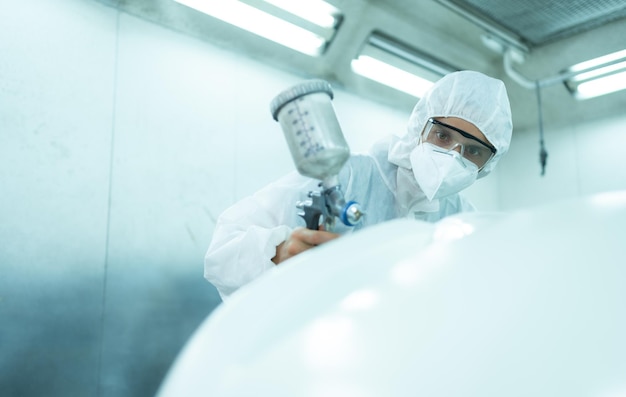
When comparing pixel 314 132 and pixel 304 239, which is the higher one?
pixel 314 132

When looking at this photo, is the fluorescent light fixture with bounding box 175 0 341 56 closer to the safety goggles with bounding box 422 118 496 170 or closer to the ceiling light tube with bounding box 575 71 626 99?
the safety goggles with bounding box 422 118 496 170

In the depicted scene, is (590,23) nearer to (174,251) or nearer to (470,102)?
(470,102)

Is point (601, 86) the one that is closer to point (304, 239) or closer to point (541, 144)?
point (541, 144)

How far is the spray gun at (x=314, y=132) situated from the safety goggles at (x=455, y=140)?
0.64 m

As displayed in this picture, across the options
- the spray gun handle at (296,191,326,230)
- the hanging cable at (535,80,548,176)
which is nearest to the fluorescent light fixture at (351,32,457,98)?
the hanging cable at (535,80,548,176)

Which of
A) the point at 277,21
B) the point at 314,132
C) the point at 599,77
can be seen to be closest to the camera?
the point at 314,132

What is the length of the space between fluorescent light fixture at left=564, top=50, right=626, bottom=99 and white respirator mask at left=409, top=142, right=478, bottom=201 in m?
1.73

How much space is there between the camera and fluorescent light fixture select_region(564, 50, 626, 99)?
258cm

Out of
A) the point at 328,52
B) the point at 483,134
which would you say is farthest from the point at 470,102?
the point at 328,52

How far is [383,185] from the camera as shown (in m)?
1.49

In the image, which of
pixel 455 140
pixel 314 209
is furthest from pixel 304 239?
pixel 455 140

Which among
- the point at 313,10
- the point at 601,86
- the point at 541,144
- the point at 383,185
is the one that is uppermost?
the point at 313,10

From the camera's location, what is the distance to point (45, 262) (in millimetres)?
1552

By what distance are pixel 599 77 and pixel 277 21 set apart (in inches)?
72.4
